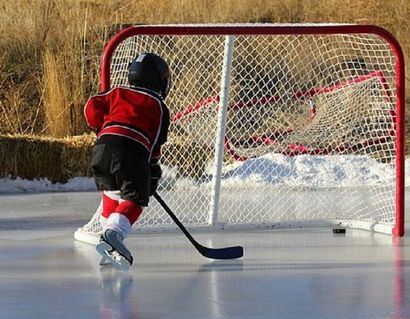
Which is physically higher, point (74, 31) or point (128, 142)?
point (74, 31)

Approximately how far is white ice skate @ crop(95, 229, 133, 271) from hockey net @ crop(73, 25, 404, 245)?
1206mm

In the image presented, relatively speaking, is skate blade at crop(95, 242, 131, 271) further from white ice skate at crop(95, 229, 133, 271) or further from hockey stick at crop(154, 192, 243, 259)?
hockey stick at crop(154, 192, 243, 259)

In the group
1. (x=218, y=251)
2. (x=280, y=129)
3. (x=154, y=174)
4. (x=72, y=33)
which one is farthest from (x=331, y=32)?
(x=72, y=33)

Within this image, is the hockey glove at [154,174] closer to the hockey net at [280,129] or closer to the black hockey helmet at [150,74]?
the black hockey helmet at [150,74]

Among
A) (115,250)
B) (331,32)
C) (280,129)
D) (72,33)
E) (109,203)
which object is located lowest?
(115,250)

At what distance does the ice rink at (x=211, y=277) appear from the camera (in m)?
4.21

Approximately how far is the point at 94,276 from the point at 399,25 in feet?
33.5

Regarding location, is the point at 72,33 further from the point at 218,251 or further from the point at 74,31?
the point at 218,251

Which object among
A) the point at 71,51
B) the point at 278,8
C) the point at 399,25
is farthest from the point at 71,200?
the point at 278,8

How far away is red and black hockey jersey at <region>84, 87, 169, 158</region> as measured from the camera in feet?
16.4

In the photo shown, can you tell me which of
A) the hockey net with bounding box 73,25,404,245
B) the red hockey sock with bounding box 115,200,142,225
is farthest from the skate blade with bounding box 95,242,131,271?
the hockey net with bounding box 73,25,404,245

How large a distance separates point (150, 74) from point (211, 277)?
0.91 metres

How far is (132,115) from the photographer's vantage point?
16.4ft

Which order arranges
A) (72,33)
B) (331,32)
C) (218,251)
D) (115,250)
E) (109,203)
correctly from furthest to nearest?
(72,33)
(331,32)
(218,251)
(109,203)
(115,250)
